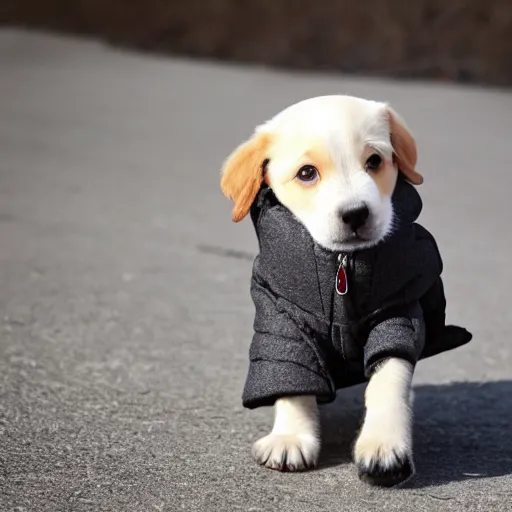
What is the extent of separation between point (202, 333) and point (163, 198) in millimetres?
1995

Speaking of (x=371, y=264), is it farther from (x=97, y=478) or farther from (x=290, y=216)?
(x=97, y=478)

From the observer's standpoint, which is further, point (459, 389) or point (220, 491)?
point (459, 389)

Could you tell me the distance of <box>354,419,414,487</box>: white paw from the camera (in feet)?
5.23

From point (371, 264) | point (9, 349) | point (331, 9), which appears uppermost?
point (331, 9)

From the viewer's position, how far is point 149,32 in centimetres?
878

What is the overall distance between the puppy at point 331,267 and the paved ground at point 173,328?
0.11 m

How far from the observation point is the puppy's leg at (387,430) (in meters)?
1.60

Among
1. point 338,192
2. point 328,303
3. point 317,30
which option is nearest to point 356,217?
point 338,192

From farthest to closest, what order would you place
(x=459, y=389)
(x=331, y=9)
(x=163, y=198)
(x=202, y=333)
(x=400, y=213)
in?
(x=331, y=9) → (x=163, y=198) → (x=202, y=333) → (x=459, y=389) → (x=400, y=213)

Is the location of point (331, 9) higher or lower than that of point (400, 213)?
higher

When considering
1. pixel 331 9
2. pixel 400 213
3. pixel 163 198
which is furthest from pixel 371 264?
pixel 331 9

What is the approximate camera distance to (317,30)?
841cm

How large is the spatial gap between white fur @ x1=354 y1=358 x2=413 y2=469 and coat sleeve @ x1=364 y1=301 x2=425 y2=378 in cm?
2

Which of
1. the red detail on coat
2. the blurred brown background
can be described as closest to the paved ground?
the red detail on coat
